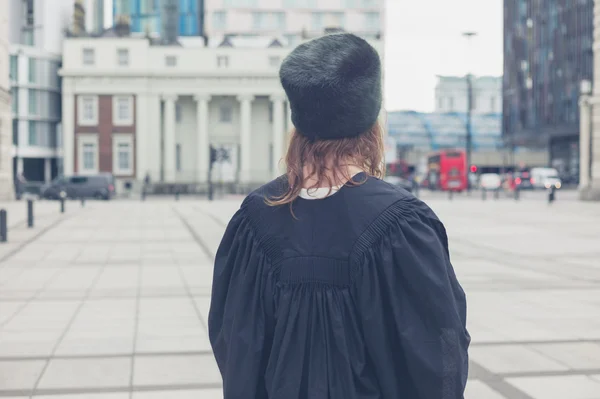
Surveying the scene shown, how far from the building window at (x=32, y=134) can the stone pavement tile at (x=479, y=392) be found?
71.0 m

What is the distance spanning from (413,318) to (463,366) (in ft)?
0.64

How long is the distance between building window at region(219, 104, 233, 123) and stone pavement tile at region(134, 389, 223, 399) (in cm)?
6408

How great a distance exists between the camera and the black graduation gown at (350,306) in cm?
212

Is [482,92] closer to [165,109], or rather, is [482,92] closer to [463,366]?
[165,109]

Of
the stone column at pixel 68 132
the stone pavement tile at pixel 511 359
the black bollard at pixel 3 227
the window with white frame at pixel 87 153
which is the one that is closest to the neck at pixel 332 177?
the stone pavement tile at pixel 511 359

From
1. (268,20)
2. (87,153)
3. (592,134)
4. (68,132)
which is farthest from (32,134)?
(592,134)

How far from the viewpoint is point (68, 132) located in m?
63.9

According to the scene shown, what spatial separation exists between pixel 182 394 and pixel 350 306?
339 centimetres

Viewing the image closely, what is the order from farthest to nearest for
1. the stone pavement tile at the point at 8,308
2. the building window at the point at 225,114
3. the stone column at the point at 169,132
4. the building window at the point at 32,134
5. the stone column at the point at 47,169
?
1. the stone column at the point at 47,169
2. the building window at the point at 32,134
3. the building window at the point at 225,114
4. the stone column at the point at 169,132
5. the stone pavement tile at the point at 8,308

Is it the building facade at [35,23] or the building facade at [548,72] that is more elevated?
the building facade at [35,23]

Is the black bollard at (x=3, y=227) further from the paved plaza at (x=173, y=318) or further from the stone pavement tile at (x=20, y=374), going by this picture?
the stone pavement tile at (x=20, y=374)

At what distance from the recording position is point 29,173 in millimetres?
73625

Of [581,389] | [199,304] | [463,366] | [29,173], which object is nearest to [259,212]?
[463,366]

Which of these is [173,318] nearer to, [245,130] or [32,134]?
[245,130]
